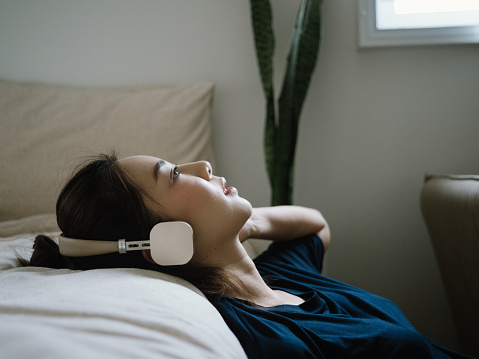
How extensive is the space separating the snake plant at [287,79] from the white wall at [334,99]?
0.65 ft

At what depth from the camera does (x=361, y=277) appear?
218cm

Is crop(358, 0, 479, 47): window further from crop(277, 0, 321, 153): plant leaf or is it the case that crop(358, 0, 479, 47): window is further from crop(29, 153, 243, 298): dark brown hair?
crop(29, 153, 243, 298): dark brown hair

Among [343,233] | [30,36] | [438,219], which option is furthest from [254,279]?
[30,36]

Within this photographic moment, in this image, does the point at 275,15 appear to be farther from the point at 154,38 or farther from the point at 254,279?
the point at 254,279

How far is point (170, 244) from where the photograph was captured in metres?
0.93

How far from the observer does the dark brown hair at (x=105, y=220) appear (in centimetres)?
94

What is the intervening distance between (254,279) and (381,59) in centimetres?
136

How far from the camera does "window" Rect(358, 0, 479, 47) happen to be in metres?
1.98

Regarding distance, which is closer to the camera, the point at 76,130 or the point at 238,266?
the point at 238,266

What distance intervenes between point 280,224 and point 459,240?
54 cm

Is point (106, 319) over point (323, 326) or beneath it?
over

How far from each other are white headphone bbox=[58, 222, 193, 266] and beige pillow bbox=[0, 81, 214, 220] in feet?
2.90

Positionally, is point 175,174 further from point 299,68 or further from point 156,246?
point 299,68

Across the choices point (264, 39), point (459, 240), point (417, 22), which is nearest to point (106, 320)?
point (459, 240)
